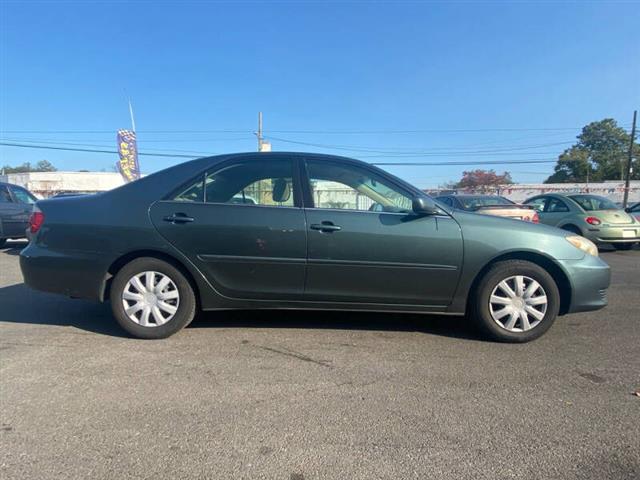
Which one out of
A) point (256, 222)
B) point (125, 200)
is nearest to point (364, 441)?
point (256, 222)

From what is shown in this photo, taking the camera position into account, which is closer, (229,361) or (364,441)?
(364,441)

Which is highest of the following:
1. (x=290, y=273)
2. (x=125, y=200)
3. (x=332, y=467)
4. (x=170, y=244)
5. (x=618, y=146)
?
(x=618, y=146)

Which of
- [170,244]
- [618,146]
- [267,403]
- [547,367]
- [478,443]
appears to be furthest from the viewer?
[618,146]

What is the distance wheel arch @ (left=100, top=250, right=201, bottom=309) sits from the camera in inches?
146

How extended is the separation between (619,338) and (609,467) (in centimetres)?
226

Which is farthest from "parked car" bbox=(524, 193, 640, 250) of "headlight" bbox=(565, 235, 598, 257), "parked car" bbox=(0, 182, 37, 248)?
"parked car" bbox=(0, 182, 37, 248)

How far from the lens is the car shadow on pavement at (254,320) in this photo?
→ 4074mm

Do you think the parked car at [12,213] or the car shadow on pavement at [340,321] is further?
the parked car at [12,213]

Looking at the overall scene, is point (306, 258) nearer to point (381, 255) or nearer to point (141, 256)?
point (381, 255)

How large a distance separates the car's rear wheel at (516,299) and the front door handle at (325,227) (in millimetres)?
1337

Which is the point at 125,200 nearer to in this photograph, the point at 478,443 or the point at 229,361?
the point at 229,361

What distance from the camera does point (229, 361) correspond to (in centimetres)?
329

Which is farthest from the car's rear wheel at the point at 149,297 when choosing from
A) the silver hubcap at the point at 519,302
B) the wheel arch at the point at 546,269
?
the silver hubcap at the point at 519,302

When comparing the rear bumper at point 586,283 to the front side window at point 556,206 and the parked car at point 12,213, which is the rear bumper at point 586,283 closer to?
the front side window at point 556,206
